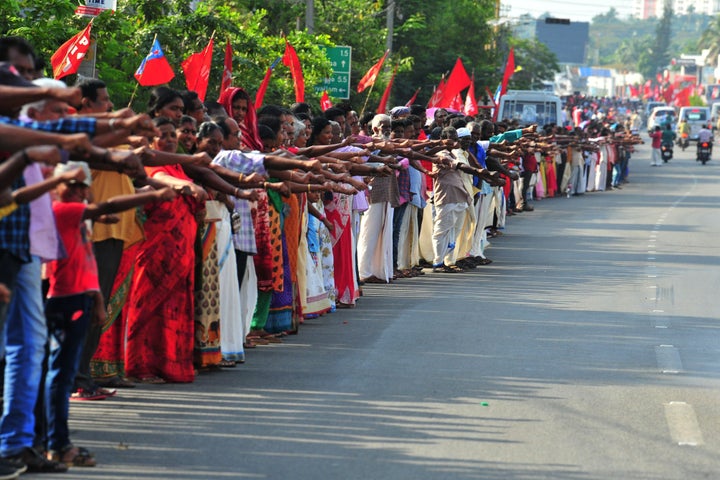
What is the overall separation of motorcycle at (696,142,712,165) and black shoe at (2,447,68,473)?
53637mm

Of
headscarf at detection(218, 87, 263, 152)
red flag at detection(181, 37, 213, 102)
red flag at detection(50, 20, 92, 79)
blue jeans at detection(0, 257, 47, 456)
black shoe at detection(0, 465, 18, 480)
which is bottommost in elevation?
black shoe at detection(0, 465, 18, 480)

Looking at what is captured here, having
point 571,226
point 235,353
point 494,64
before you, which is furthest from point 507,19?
point 235,353

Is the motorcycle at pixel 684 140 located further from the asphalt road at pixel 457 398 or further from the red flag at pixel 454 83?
the asphalt road at pixel 457 398

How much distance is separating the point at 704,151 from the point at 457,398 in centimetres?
5157

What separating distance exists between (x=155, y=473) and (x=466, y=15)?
45.3 meters

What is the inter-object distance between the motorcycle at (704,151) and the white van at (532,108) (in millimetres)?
17081

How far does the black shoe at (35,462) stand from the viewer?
6.87m

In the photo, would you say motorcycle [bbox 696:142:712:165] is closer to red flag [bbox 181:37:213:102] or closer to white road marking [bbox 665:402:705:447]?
red flag [bbox 181:37:213:102]

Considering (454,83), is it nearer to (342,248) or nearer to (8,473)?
(342,248)

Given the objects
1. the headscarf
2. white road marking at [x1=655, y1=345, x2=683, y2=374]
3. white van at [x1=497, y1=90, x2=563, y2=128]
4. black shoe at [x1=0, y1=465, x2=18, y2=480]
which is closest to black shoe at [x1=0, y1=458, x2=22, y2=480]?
black shoe at [x1=0, y1=465, x2=18, y2=480]

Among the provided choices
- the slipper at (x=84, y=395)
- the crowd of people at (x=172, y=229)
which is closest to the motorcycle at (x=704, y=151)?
the crowd of people at (x=172, y=229)

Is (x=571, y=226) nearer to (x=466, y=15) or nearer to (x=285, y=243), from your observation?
(x=285, y=243)

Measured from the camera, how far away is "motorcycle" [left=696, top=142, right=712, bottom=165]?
58406mm

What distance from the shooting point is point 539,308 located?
14.4 meters
